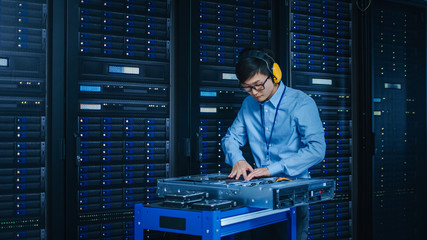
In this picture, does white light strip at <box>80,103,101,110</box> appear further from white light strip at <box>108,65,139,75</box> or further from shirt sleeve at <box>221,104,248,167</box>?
shirt sleeve at <box>221,104,248,167</box>

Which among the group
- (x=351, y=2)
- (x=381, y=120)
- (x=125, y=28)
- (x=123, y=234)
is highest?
(x=351, y=2)

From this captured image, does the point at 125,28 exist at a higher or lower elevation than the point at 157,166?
higher

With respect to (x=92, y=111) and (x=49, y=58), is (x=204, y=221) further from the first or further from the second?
(x=49, y=58)

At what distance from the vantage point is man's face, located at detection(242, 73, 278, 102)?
7.64 ft

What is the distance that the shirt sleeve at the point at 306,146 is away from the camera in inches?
87.9

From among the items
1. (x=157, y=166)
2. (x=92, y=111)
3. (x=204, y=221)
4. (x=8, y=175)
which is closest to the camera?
(x=204, y=221)

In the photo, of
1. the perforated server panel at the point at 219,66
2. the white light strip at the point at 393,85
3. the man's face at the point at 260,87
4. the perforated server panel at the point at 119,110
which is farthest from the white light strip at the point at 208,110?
the white light strip at the point at 393,85

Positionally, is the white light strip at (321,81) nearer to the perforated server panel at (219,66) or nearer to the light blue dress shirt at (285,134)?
the perforated server panel at (219,66)

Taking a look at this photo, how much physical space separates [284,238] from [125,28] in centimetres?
165

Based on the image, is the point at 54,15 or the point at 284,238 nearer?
the point at 284,238

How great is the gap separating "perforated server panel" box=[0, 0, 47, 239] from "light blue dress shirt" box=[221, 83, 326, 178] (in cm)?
114

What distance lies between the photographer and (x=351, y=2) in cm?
367

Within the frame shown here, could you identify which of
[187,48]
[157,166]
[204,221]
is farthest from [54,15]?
[204,221]

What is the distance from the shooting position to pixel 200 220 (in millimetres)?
1661
